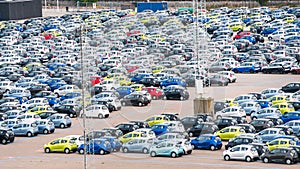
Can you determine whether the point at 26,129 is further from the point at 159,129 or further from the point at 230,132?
the point at 159,129

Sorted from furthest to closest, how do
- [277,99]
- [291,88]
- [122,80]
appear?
[291,88] < [277,99] < [122,80]

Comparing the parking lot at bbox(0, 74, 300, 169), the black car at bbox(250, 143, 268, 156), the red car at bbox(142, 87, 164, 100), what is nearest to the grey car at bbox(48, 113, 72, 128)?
the parking lot at bbox(0, 74, 300, 169)

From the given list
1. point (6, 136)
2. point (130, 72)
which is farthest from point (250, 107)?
point (130, 72)

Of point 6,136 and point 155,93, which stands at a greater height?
point 155,93

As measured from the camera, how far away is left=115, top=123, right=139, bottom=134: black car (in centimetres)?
2023

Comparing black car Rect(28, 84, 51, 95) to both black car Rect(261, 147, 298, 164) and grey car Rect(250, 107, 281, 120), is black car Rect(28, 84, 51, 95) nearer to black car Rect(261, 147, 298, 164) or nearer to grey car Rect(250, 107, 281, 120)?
grey car Rect(250, 107, 281, 120)

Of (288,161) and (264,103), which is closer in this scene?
(288,161)

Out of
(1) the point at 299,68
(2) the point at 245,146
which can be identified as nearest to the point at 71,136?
(2) the point at 245,146

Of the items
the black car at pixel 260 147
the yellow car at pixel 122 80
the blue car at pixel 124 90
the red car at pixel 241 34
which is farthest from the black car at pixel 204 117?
the red car at pixel 241 34

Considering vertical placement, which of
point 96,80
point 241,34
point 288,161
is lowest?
point 288,161

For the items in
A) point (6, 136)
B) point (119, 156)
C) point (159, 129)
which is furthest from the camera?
point (6, 136)

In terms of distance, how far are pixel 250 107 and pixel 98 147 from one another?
1478 centimetres

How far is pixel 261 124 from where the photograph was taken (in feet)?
104

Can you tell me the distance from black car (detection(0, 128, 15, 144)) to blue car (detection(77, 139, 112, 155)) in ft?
31.0
